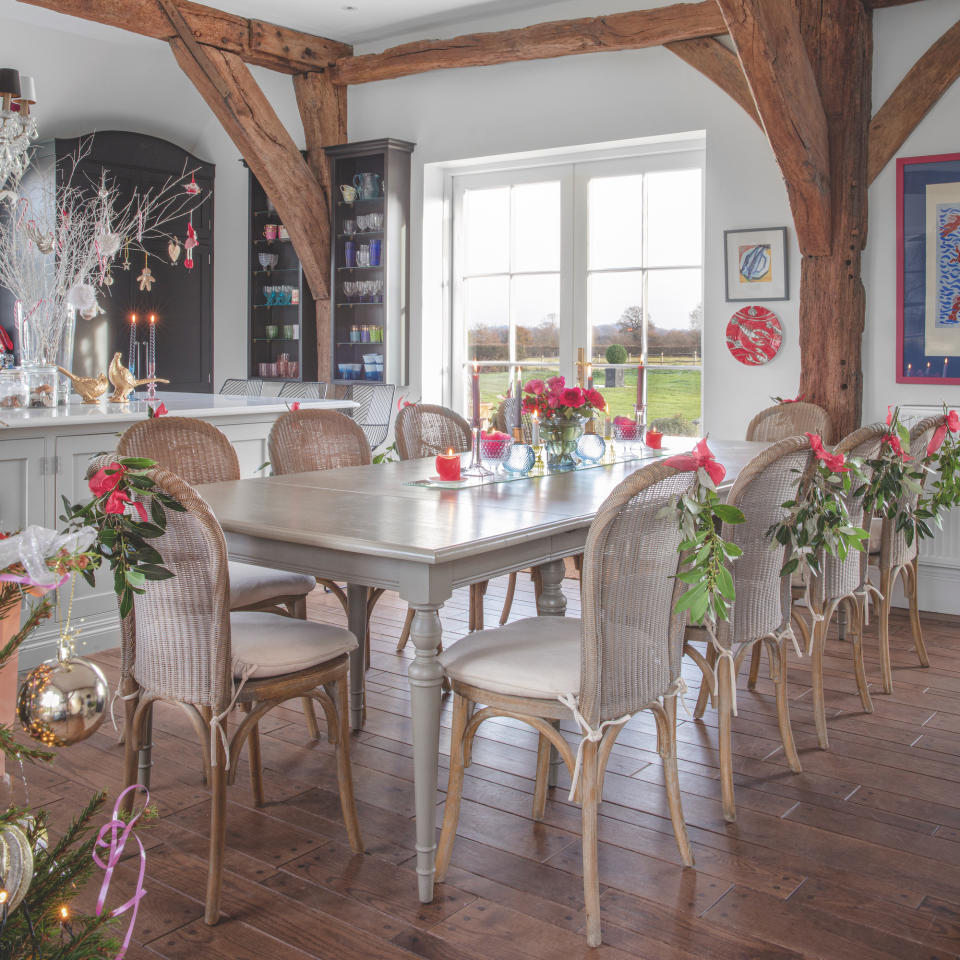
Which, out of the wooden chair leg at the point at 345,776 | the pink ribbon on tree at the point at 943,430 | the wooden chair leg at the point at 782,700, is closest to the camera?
the wooden chair leg at the point at 345,776

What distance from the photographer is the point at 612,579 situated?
2.04 m

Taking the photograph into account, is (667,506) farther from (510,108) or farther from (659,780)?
(510,108)

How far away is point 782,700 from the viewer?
2.86 m

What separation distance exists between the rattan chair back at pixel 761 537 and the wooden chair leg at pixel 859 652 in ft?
1.90

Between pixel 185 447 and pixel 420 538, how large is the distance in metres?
1.27

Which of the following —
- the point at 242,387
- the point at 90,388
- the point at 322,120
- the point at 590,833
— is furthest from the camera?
the point at 242,387

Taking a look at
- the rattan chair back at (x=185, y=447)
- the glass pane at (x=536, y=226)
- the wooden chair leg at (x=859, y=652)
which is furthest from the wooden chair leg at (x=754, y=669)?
the glass pane at (x=536, y=226)

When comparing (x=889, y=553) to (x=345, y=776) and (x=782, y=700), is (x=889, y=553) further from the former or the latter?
(x=345, y=776)

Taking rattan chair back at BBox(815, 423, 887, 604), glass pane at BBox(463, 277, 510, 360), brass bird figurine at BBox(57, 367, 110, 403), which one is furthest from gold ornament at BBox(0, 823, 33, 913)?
glass pane at BBox(463, 277, 510, 360)

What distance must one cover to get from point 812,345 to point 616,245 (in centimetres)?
154

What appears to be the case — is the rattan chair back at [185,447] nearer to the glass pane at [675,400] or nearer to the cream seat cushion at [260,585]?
the cream seat cushion at [260,585]

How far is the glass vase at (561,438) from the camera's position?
352cm

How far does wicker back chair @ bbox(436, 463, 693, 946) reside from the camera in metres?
2.02

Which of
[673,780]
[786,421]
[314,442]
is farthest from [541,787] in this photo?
[786,421]
